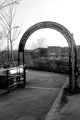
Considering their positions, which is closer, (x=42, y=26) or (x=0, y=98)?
(x=0, y=98)

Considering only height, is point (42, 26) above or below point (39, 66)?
above

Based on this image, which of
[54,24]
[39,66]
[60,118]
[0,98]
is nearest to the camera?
[60,118]

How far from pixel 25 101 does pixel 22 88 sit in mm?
2980

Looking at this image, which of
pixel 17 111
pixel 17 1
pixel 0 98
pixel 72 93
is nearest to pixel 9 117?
pixel 17 111

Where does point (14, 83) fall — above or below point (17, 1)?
below

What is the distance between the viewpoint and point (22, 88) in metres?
10.0

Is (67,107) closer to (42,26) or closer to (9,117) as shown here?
(9,117)

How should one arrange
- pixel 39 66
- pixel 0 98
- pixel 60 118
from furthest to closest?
pixel 39 66 → pixel 0 98 → pixel 60 118

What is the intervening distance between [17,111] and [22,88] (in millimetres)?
4294

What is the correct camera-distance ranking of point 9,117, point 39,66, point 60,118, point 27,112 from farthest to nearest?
point 39,66
point 27,112
point 9,117
point 60,118

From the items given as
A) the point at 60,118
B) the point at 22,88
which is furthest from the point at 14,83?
the point at 60,118

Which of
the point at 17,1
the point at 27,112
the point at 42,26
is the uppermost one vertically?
the point at 17,1

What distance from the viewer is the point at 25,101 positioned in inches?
279

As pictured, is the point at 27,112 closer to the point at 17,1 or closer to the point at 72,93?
the point at 72,93
